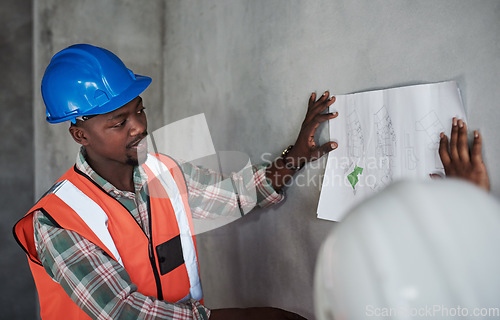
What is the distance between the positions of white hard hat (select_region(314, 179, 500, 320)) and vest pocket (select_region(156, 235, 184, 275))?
3.20 ft

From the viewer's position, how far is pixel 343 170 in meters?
1.08

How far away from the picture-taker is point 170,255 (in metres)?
1.23

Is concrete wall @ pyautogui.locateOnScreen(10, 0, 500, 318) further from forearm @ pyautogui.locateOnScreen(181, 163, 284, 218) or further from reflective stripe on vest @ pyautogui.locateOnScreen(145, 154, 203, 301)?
reflective stripe on vest @ pyautogui.locateOnScreen(145, 154, 203, 301)

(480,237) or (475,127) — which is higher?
(475,127)

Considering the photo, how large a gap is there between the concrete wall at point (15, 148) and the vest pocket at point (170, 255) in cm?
126

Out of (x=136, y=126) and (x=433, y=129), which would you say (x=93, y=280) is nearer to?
(x=136, y=126)

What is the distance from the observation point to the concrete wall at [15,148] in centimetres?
191

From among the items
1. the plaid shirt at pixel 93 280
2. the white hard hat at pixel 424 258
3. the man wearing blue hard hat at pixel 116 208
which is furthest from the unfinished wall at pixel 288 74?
the white hard hat at pixel 424 258

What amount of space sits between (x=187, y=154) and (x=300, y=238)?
0.81 metres

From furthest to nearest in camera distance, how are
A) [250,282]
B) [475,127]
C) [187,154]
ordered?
[187,154] < [250,282] < [475,127]

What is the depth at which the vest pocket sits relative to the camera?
1.20 meters

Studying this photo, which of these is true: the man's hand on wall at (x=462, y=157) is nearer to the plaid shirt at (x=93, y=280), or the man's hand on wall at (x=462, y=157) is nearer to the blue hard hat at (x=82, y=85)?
the plaid shirt at (x=93, y=280)

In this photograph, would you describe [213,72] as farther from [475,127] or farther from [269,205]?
[475,127]

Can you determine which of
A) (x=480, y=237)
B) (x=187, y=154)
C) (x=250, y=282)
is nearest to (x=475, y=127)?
(x=480, y=237)
